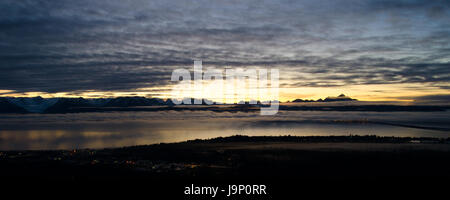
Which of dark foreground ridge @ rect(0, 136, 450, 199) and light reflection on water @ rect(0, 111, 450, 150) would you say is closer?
dark foreground ridge @ rect(0, 136, 450, 199)

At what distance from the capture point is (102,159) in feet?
83.0

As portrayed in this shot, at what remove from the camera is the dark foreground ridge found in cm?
1625

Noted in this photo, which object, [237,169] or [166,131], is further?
[166,131]

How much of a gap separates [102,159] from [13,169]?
5.86 metres

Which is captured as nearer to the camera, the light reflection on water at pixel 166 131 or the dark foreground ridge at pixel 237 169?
the dark foreground ridge at pixel 237 169

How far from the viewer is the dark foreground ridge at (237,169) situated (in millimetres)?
16250

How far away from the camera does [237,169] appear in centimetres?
2041

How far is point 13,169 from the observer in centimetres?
2148
